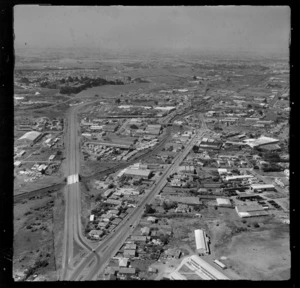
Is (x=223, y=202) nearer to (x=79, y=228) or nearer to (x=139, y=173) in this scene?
(x=139, y=173)

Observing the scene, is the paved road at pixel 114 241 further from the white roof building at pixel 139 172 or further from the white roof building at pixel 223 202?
the white roof building at pixel 223 202

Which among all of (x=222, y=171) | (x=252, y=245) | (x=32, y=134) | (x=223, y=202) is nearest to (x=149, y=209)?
(x=223, y=202)

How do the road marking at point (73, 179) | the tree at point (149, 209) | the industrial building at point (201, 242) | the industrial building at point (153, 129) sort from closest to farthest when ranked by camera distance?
the industrial building at point (201, 242), the tree at point (149, 209), the road marking at point (73, 179), the industrial building at point (153, 129)

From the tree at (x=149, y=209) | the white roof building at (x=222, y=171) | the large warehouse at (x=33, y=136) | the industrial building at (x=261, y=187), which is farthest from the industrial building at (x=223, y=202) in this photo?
the large warehouse at (x=33, y=136)

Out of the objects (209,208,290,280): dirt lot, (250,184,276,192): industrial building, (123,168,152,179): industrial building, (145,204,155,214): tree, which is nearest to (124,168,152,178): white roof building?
(123,168,152,179): industrial building
